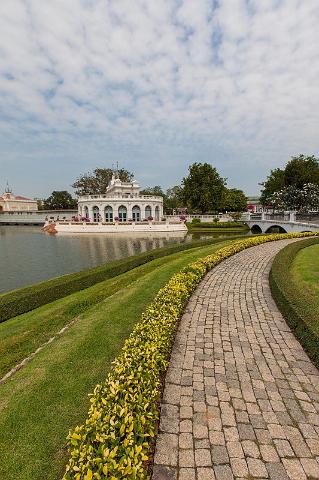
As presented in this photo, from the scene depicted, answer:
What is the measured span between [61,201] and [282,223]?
86484 millimetres

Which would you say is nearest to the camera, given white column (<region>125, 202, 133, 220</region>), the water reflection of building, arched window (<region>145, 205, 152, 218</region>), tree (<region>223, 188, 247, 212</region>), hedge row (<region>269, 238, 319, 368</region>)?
hedge row (<region>269, 238, 319, 368</region>)

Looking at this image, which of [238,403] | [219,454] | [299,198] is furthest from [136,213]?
[219,454]

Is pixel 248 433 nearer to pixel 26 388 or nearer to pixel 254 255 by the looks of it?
pixel 26 388

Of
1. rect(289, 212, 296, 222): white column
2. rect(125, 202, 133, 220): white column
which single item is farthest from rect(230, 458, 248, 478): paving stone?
rect(125, 202, 133, 220): white column

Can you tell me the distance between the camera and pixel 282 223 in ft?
125

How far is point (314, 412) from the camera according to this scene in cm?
491

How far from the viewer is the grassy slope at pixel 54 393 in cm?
384

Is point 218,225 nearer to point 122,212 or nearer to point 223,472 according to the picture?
point 122,212

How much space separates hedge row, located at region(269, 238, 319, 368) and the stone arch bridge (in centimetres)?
2217

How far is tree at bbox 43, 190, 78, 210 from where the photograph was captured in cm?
10406

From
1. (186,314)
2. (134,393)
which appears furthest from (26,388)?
(186,314)

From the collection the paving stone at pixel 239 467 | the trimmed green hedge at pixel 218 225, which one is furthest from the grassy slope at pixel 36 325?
the trimmed green hedge at pixel 218 225

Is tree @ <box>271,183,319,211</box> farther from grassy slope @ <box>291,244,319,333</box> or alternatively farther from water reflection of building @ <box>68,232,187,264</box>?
grassy slope @ <box>291,244,319,333</box>

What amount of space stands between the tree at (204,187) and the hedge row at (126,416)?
64.5 metres
